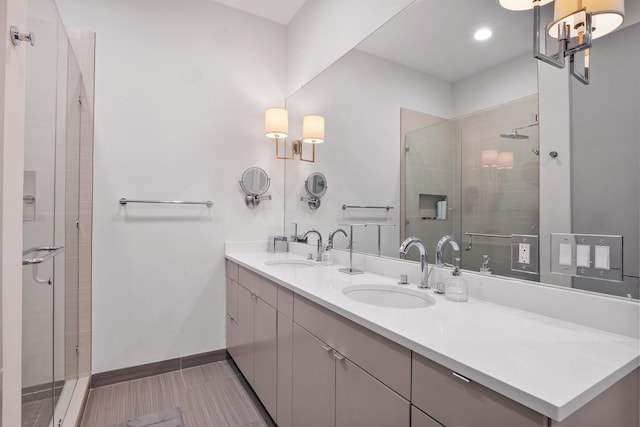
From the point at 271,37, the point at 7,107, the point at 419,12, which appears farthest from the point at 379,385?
the point at 271,37

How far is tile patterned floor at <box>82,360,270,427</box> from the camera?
5.85ft

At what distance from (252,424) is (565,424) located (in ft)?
5.16

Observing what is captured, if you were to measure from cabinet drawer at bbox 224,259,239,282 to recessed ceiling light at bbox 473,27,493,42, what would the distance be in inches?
73.4

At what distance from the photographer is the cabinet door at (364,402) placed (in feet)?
2.87

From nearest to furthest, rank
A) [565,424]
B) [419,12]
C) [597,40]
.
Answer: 1. [565,424]
2. [597,40]
3. [419,12]

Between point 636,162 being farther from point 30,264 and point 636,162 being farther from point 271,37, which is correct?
point 271,37

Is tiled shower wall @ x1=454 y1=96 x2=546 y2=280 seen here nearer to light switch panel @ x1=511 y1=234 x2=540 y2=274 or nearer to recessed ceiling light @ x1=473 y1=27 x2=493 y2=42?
light switch panel @ x1=511 y1=234 x2=540 y2=274

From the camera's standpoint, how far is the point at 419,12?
5.14 ft

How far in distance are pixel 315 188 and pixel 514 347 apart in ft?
5.88

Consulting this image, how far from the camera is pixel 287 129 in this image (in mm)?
Answer: 2584

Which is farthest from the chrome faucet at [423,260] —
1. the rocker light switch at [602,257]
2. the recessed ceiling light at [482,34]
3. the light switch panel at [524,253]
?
the recessed ceiling light at [482,34]

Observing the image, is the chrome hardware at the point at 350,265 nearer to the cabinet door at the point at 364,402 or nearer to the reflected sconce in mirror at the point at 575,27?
the cabinet door at the point at 364,402

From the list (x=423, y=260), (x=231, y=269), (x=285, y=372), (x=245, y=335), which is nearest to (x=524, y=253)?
(x=423, y=260)

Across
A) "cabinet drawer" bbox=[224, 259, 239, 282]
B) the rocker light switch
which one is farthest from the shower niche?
"cabinet drawer" bbox=[224, 259, 239, 282]
